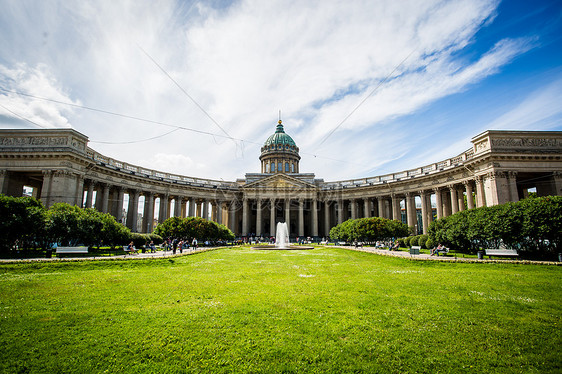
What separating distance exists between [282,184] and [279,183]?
0.77m

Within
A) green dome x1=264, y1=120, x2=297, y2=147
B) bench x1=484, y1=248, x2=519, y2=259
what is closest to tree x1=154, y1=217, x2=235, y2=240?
bench x1=484, y1=248, x2=519, y2=259

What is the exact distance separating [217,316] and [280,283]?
442 centimetres

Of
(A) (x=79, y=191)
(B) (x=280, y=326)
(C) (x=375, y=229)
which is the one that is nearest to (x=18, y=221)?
(A) (x=79, y=191)

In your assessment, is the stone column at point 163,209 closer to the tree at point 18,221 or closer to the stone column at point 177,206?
the stone column at point 177,206

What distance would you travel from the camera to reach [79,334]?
5.97m

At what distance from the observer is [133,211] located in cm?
4975

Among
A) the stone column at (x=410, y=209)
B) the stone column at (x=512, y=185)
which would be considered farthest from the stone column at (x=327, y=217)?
the stone column at (x=512, y=185)

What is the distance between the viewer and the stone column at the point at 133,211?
1908 inches

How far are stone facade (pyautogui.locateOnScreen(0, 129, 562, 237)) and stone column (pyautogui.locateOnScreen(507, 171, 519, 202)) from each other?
0.34 feet

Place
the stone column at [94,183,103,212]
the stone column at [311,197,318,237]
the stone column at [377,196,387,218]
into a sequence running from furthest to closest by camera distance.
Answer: the stone column at [311,197,318,237] → the stone column at [377,196,387,218] → the stone column at [94,183,103,212]

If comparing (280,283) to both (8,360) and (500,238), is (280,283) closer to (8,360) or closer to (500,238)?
(8,360)

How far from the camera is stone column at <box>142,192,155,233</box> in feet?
171

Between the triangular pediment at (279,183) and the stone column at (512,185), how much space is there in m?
36.2

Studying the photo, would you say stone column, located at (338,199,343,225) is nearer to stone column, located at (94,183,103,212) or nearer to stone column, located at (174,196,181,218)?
stone column, located at (174,196,181,218)
